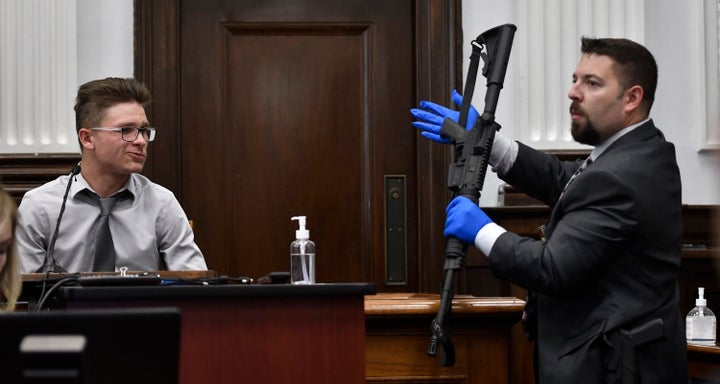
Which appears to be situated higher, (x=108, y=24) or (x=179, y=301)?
(x=108, y=24)

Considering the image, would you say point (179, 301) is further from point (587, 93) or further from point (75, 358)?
point (587, 93)

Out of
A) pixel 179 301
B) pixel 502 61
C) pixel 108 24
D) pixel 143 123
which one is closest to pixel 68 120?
pixel 108 24

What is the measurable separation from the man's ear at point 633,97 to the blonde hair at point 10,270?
1.88 meters

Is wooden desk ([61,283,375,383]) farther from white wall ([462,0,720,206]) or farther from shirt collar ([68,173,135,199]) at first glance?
white wall ([462,0,720,206])

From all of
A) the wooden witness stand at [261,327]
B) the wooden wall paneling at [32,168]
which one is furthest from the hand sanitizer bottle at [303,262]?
the wooden wall paneling at [32,168]

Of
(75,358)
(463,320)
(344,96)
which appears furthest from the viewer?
(344,96)

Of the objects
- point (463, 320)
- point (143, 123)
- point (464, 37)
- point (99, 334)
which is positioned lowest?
point (463, 320)

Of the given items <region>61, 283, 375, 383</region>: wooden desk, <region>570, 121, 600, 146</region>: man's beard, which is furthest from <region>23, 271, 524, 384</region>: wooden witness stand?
<region>570, 121, 600, 146</region>: man's beard

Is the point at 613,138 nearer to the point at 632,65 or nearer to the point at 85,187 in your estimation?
the point at 632,65

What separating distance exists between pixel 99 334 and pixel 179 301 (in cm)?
88

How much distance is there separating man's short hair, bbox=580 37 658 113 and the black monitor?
2.16 metres

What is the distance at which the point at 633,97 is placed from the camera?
3271 mm

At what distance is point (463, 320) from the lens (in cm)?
321

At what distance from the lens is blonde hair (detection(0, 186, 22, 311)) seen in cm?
233
